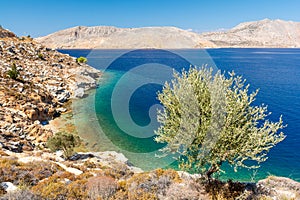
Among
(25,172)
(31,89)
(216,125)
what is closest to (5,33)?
(31,89)

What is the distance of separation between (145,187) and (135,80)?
241 ft

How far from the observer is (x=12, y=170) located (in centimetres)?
1386

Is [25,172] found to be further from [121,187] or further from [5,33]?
[5,33]

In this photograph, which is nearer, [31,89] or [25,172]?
[25,172]

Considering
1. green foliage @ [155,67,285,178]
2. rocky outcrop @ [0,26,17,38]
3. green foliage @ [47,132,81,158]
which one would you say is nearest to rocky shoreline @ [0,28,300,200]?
green foliage @ [47,132,81,158]

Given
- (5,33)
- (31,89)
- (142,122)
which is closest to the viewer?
(142,122)

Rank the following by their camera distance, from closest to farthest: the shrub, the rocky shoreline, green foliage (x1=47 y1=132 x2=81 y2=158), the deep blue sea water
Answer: the rocky shoreline → the shrub → green foliage (x1=47 y1=132 x2=81 y2=158) → the deep blue sea water

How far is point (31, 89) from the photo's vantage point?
44719mm

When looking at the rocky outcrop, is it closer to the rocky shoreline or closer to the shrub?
the rocky shoreline

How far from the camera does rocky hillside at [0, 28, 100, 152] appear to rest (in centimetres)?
2917

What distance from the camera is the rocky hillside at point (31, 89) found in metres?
29.2

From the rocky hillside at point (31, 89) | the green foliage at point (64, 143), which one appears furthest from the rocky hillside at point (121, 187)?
the rocky hillside at point (31, 89)

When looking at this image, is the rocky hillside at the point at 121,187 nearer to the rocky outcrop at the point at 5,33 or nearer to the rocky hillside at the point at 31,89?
the rocky hillside at the point at 31,89

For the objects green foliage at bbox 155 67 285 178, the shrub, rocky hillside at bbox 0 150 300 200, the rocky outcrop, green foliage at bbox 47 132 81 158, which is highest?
the rocky outcrop
